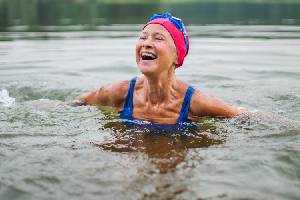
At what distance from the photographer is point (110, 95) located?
22.3ft

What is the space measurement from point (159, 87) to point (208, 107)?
702 mm

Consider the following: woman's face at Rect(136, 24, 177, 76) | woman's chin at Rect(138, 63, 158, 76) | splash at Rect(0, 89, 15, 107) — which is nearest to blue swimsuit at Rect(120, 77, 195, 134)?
woman's face at Rect(136, 24, 177, 76)

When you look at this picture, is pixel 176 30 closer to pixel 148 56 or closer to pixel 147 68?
pixel 148 56

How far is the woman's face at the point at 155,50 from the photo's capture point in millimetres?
5973

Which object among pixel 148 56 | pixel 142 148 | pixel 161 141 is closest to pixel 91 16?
pixel 148 56

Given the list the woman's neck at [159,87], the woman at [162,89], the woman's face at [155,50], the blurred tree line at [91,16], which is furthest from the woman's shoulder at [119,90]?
the blurred tree line at [91,16]

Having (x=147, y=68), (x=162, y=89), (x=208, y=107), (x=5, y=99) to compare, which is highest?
(x=147, y=68)

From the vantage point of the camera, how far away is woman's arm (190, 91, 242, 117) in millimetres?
6258

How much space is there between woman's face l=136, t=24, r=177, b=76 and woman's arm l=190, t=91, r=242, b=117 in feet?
1.87

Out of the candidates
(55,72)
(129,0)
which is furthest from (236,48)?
(129,0)

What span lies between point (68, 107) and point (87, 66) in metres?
5.59

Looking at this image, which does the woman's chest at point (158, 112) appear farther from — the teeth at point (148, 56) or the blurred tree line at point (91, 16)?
the blurred tree line at point (91, 16)

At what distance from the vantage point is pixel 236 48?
16156mm

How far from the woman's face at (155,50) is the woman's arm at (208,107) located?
1.87 ft
